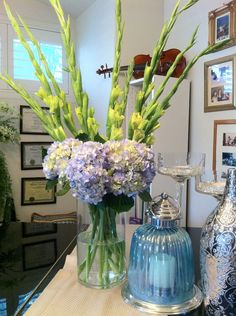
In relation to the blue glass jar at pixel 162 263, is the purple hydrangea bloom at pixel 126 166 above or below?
above

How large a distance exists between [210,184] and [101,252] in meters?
0.48

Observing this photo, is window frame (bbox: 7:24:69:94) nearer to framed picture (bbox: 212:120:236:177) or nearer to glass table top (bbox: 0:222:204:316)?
framed picture (bbox: 212:120:236:177)

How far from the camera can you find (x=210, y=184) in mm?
1101

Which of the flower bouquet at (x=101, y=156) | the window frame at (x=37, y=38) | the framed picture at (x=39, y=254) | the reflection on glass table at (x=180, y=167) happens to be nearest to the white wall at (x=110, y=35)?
the window frame at (x=37, y=38)

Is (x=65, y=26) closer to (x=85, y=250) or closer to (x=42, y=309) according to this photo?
(x=85, y=250)

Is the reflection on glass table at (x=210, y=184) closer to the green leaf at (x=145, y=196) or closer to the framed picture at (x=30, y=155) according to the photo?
the green leaf at (x=145, y=196)

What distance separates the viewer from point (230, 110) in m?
2.03

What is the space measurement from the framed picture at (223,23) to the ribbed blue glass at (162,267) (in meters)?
1.57

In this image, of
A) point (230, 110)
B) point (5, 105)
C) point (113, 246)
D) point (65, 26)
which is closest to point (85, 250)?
point (113, 246)

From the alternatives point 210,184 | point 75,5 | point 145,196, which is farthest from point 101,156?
point 75,5

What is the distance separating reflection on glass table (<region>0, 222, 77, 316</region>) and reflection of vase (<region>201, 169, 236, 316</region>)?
45 centimetres

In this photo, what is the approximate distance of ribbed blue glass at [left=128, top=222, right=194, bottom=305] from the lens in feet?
2.39

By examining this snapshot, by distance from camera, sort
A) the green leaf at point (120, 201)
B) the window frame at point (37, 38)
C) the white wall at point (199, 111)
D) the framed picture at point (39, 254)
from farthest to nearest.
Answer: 1. the window frame at point (37, 38)
2. the white wall at point (199, 111)
3. the framed picture at point (39, 254)
4. the green leaf at point (120, 201)

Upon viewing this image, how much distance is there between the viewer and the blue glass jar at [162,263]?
0.73 meters
